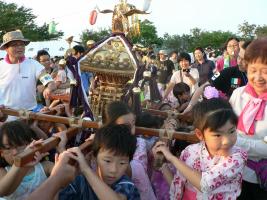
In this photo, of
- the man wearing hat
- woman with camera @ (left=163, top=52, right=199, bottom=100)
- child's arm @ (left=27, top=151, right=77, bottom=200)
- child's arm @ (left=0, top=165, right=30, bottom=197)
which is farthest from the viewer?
woman with camera @ (left=163, top=52, right=199, bottom=100)

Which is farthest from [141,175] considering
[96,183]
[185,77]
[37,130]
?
[185,77]

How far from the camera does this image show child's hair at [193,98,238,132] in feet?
6.82

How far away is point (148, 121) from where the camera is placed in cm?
316

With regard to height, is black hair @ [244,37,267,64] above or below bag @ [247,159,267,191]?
above

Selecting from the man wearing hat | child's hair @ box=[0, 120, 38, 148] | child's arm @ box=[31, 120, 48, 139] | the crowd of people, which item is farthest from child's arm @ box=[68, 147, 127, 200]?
the man wearing hat

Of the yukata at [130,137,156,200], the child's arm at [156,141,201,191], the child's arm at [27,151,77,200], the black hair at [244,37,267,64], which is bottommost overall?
the yukata at [130,137,156,200]

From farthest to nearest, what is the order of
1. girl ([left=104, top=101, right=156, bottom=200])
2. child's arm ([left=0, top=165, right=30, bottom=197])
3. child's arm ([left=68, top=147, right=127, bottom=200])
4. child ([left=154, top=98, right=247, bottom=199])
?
girl ([left=104, top=101, right=156, bottom=200]) < child ([left=154, top=98, right=247, bottom=199]) < child's arm ([left=0, top=165, right=30, bottom=197]) < child's arm ([left=68, top=147, right=127, bottom=200])

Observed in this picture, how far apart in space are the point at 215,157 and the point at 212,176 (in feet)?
0.50

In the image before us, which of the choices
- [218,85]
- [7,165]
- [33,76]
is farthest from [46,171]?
[33,76]

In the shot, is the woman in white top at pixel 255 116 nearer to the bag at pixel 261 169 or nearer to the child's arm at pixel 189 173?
the bag at pixel 261 169

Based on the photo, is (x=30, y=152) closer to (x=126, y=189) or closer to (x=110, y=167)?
(x=110, y=167)

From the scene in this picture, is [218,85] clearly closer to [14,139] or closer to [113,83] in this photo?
[113,83]

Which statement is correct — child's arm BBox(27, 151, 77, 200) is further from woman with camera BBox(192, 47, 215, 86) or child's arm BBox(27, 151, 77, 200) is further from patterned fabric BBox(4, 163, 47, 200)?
woman with camera BBox(192, 47, 215, 86)

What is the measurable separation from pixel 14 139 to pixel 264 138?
1.51 metres
